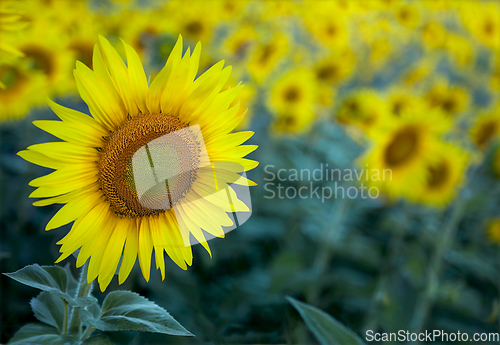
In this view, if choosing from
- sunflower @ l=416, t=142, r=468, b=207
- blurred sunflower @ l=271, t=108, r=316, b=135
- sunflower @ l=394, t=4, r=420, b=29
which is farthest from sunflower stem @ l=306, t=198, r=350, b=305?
sunflower @ l=394, t=4, r=420, b=29

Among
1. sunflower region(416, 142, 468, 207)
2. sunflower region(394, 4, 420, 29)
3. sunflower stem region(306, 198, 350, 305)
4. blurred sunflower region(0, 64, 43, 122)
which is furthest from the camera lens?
sunflower region(394, 4, 420, 29)

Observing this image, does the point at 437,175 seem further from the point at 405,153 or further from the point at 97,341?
the point at 97,341

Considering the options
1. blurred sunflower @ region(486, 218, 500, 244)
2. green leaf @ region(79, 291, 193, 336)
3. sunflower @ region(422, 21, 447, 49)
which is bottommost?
blurred sunflower @ region(486, 218, 500, 244)

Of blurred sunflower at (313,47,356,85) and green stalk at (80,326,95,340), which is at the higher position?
blurred sunflower at (313,47,356,85)

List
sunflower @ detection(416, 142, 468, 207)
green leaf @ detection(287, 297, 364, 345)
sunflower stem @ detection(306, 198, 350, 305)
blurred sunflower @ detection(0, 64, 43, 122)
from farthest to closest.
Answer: sunflower @ detection(416, 142, 468, 207) → sunflower stem @ detection(306, 198, 350, 305) → blurred sunflower @ detection(0, 64, 43, 122) → green leaf @ detection(287, 297, 364, 345)

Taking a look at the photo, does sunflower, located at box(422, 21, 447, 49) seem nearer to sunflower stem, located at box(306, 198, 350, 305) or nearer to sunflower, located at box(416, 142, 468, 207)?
sunflower, located at box(416, 142, 468, 207)

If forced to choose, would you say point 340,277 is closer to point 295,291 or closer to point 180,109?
point 295,291

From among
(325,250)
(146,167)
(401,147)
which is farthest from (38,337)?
(401,147)
